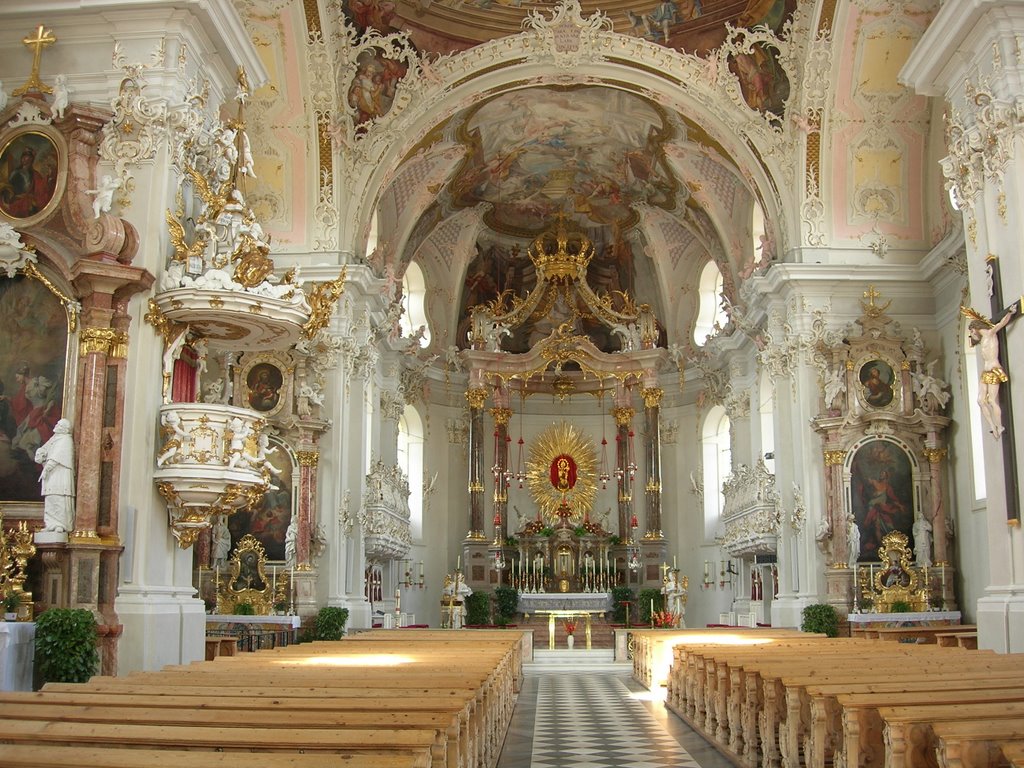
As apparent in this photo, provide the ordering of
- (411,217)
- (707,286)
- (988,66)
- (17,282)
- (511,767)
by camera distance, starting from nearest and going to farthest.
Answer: (511,767) → (17,282) → (988,66) → (411,217) → (707,286)

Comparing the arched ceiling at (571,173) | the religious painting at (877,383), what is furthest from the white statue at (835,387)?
the arched ceiling at (571,173)

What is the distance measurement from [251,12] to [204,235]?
7704 millimetres

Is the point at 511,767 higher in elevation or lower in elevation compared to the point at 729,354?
lower

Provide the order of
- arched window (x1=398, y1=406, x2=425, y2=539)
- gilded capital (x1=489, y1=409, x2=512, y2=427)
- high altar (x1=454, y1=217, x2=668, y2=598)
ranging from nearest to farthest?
high altar (x1=454, y1=217, x2=668, y2=598), arched window (x1=398, y1=406, x2=425, y2=539), gilded capital (x1=489, y1=409, x2=512, y2=427)

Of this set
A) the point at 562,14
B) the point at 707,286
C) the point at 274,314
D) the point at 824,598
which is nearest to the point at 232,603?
the point at 274,314

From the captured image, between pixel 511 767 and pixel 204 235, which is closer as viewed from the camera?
pixel 511 767

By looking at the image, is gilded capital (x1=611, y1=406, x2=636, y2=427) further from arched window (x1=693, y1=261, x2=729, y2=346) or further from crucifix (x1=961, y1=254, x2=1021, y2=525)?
crucifix (x1=961, y1=254, x2=1021, y2=525)

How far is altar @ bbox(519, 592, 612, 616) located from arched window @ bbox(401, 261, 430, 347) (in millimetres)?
6896

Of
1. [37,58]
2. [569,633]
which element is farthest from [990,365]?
[569,633]

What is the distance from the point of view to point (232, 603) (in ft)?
57.7

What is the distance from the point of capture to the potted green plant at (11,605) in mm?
9703

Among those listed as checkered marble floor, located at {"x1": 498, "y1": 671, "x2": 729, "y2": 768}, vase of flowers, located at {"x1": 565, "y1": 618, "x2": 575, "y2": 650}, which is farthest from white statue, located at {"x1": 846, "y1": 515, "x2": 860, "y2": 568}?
vase of flowers, located at {"x1": 565, "y1": 618, "x2": 575, "y2": 650}

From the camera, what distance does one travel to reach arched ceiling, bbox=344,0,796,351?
63.7 ft

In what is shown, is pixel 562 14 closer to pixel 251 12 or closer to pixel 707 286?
pixel 251 12
